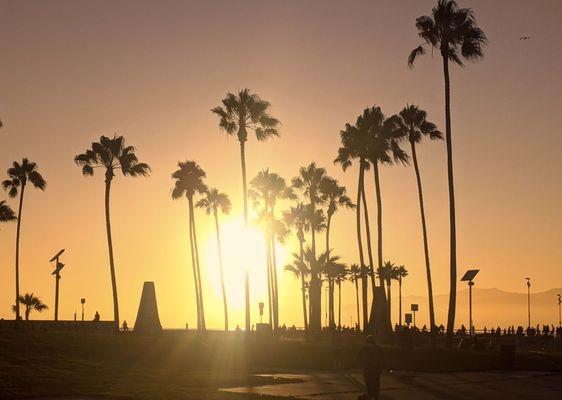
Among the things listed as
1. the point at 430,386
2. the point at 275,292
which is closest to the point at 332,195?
the point at 275,292

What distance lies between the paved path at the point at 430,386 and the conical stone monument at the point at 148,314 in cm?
2137

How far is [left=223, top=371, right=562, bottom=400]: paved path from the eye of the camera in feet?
83.0

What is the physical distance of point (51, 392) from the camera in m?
24.0

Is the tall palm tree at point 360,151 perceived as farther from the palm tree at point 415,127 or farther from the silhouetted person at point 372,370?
the silhouetted person at point 372,370

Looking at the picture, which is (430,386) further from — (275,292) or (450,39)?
(275,292)

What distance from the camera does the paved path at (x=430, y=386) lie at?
25297mm

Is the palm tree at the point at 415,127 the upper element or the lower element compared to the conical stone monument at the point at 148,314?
upper

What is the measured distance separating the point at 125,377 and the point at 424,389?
33.0 ft

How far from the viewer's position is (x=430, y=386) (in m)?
28.8

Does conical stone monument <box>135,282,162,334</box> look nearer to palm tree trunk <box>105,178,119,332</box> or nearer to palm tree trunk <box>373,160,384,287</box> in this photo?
palm tree trunk <box>105,178,119,332</box>

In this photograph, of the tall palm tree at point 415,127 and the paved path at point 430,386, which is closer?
the paved path at point 430,386

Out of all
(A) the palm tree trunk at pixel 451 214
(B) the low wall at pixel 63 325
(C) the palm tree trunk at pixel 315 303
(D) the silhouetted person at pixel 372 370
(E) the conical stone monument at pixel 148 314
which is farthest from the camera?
(C) the palm tree trunk at pixel 315 303

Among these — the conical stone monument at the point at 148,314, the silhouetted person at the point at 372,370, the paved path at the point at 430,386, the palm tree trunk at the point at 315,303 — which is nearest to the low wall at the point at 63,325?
the conical stone monument at the point at 148,314

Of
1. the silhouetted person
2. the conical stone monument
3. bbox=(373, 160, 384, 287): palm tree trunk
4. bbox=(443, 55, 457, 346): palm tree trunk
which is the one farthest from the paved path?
bbox=(373, 160, 384, 287): palm tree trunk
